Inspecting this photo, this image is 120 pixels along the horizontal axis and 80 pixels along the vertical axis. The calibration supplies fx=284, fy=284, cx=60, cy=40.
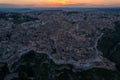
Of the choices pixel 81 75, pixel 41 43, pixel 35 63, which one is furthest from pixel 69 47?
pixel 81 75

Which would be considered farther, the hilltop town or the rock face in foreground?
the hilltop town

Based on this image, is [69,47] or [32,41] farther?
[32,41]

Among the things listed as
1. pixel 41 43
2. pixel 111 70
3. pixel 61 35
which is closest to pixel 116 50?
pixel 111 70

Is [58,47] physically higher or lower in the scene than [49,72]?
lower

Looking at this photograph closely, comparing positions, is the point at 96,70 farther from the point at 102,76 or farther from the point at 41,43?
the point at 41,43

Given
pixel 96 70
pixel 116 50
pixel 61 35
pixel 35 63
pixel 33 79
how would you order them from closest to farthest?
1. pixel 33 79
2. pixel 96 70
3. pixel 35 63
4. pixel 116 50
5. pixel 61 35

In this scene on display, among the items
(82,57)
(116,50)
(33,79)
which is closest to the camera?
(33,79)

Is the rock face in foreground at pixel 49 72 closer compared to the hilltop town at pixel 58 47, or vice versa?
the rock face in foreground at pixel 49 72

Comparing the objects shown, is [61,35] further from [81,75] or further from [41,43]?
[81,75]

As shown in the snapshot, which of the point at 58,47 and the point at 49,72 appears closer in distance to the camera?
the point at 49,72
